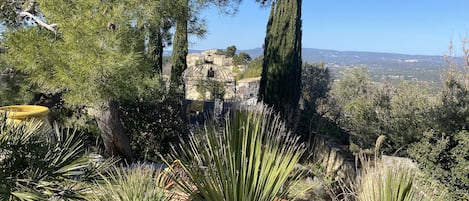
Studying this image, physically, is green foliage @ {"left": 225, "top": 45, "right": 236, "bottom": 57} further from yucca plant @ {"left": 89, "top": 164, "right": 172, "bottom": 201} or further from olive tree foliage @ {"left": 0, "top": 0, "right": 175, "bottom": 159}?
yucca plant @ {"left": 89, "top": 164, "right": 172, "bottom": 201}

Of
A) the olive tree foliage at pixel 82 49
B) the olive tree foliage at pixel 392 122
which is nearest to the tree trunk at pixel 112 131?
the olive tree foliage at pixel 82 49

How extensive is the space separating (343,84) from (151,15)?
1390 cm

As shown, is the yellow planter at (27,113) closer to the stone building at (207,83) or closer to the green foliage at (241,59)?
the stone building at (207,83)

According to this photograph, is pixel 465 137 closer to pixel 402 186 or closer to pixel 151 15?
pixel 402 186

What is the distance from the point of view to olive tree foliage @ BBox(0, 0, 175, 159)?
3131 millimetres

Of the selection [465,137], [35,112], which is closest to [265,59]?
[465,137]

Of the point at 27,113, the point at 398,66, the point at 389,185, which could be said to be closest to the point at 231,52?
the point at 398,66

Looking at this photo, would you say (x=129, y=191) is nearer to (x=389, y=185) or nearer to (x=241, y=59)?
(x=389, y=185)

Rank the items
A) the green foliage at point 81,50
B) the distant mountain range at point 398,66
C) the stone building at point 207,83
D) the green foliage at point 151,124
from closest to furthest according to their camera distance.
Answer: the green foliage at point 81,50 < the green foliage at point 151,124 < the distant mountain range at point 398,66 < the stone building at point 207,83

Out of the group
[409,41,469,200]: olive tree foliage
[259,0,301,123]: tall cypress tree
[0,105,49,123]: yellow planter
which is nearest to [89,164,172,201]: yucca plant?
[0,105,49,123]: yellow planter

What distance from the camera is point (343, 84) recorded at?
1644cm

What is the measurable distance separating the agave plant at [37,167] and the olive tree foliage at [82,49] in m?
0.96

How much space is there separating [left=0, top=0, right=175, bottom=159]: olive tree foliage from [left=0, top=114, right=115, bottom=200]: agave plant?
961 millimetres

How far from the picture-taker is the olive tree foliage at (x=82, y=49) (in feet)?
10.3
